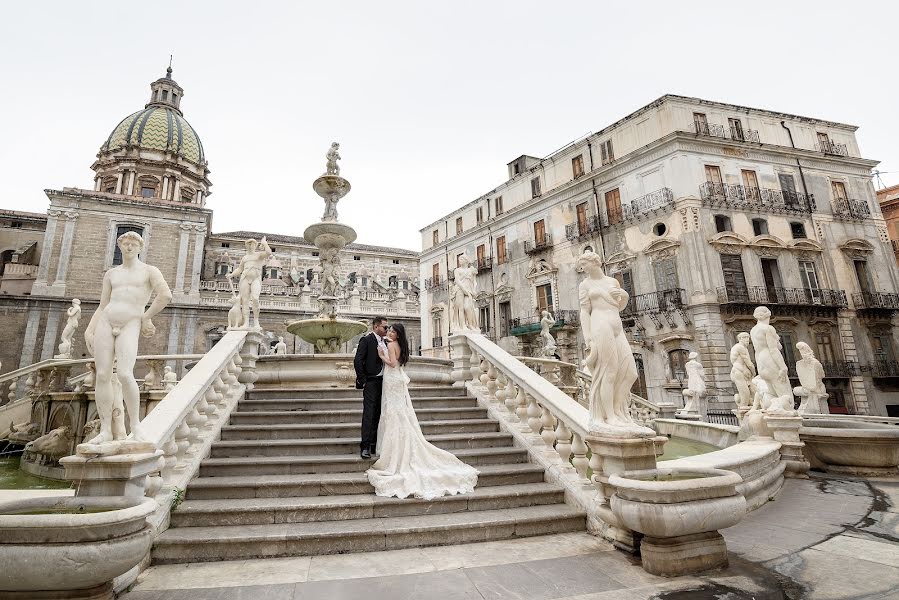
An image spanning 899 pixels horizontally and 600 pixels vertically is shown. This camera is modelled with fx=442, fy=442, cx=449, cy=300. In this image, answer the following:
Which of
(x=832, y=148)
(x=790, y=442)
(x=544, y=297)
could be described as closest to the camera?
(x=790, y=442)

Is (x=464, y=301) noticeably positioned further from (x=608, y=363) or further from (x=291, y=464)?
(x=291, y=464)

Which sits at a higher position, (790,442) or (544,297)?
(544,297)

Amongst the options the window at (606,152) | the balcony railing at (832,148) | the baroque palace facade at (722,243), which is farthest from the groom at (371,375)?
the balcony railing at (832,148)

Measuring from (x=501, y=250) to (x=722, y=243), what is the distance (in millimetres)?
13383

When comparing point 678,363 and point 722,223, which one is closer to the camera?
point 678,363

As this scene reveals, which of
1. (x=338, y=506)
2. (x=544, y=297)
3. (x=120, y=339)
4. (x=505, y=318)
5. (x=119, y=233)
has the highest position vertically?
(x=119, y=233)

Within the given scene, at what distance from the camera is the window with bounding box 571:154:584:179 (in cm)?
2673

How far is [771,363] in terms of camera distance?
26.7 feet

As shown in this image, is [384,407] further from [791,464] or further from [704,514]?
[791,464]

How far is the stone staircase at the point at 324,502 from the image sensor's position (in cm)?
382

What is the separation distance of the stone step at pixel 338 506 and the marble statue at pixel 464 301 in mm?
3939

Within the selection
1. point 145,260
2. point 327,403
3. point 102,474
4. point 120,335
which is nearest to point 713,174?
point 327,403

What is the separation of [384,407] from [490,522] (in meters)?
1.82

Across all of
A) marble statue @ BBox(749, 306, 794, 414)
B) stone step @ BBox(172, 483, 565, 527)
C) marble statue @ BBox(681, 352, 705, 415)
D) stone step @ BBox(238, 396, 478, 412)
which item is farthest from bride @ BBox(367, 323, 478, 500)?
marble statue @ BBox(681, 352, 705, 415)
